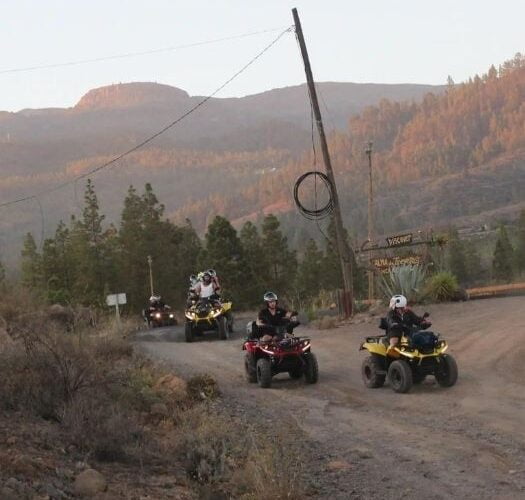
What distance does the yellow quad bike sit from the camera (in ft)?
81.0

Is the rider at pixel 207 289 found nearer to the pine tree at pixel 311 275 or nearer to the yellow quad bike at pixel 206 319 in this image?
the yellow quad bike at pixel 206 319

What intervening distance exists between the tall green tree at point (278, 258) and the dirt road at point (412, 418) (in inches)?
2026

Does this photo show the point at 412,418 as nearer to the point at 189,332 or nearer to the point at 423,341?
the point at 423,341

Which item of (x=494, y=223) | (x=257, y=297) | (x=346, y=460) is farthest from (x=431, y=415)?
(x=494, y=223)

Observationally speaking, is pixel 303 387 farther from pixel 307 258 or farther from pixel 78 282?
pixel 307 258

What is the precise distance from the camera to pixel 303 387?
1390 centimetres

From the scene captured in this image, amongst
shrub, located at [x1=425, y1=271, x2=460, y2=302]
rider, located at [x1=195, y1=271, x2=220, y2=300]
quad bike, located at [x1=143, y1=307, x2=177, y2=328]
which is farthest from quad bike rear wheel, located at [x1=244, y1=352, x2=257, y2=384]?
quad bike, located at [x1=143, y1=307, x2=177, y2=328]

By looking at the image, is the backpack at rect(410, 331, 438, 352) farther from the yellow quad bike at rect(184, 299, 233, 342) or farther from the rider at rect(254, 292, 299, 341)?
the yellow quad bike at rect(184, 299, 233, 342)

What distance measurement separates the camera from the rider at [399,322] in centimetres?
1301

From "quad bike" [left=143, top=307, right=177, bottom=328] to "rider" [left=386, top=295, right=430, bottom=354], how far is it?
80.8 feet

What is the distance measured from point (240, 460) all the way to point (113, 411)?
1.71m

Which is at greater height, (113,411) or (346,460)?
(113,411)

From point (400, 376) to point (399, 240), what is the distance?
14.5m

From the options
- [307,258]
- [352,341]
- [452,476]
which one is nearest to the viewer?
[452,476]
